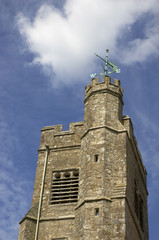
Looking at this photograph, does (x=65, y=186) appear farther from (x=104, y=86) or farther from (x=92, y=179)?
(x=104, y=86)

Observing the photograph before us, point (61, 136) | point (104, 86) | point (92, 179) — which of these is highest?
point (104, 86)

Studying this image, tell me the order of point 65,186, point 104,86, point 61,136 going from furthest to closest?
point 61,136 → point 104,86 → point 65,186

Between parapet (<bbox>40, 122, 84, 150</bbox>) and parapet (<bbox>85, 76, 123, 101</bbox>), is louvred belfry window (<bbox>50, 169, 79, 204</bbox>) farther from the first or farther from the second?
parapet (<bbox>85, 76, 123, 101</bbox>)

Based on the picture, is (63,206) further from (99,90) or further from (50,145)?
(99,90)

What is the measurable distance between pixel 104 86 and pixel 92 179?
5.90 metres

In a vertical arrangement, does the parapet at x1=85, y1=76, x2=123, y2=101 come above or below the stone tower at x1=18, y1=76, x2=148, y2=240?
above

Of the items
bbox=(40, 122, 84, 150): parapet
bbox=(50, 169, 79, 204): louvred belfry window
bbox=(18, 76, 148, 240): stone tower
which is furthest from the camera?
bbox=(40, 122, 84, 150): parapet

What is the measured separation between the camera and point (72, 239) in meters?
21.3

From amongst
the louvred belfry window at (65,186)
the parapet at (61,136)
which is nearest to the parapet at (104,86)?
the parapet at (61,136)

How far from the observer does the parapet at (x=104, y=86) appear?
2553cm

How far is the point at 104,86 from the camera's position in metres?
25.5

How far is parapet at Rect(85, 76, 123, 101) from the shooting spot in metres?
25.5

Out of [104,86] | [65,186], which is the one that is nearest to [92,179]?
[65,186]

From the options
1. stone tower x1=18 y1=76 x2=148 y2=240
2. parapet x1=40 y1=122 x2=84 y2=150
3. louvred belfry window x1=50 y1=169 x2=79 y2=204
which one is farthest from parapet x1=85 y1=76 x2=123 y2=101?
louvred belfry window x1=50 y1=169 x2=79 y2=204
